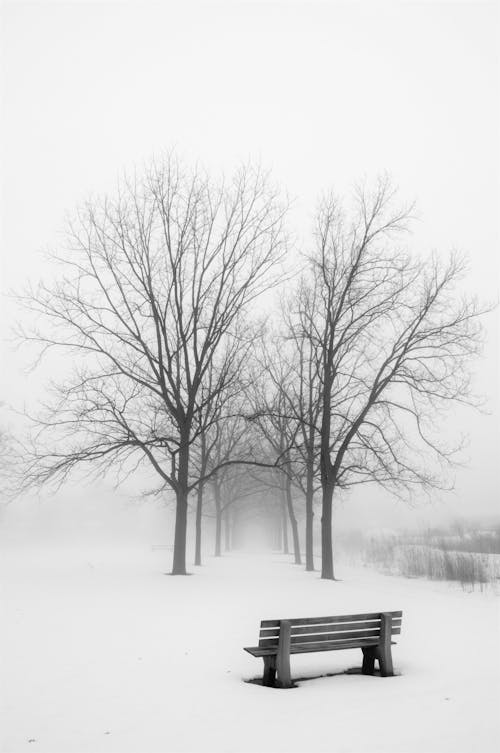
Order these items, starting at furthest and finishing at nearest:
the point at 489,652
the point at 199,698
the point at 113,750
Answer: the point at 489,652, the point at 199,698, the point at 113,750

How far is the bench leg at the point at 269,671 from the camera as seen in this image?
6.94 metres

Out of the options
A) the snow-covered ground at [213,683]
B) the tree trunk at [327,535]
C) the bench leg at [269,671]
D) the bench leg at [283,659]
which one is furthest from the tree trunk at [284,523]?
the bench leg at [283,659]

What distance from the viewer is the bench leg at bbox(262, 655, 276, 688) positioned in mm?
6941

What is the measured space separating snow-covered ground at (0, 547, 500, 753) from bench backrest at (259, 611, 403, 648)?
0.52 meters

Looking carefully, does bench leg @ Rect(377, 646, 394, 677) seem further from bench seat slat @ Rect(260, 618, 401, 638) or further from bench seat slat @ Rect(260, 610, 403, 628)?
bench seat slat @ Rect(260, 610, 403, 628)

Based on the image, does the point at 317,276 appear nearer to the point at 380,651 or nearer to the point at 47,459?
the point at 47,459

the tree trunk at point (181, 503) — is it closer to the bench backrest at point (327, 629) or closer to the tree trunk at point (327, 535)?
the tree trunk at point (327, 535)

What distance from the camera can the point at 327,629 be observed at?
24.0ft

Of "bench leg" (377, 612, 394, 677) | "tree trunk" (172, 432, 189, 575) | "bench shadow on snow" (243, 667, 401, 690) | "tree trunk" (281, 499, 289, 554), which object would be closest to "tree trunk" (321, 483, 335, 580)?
"tree trunk" (172, 432, 189, 575)

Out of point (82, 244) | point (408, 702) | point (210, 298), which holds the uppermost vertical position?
point (82, 244)

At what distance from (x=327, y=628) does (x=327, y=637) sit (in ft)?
0.36

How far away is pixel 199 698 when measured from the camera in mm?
6109

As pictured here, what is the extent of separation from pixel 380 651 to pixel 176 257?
1548 cm

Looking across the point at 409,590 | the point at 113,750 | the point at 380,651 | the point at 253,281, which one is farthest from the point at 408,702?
the point at 253,281
